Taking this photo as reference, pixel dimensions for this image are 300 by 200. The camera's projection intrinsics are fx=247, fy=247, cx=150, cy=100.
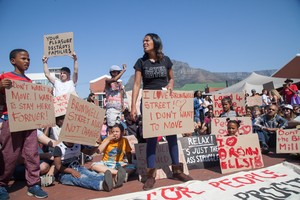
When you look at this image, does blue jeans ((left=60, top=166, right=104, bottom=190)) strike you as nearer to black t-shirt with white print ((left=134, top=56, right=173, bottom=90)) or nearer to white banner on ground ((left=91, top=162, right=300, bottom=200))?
white banner on ground ((left=91, top=162, right=300, bottom=200))

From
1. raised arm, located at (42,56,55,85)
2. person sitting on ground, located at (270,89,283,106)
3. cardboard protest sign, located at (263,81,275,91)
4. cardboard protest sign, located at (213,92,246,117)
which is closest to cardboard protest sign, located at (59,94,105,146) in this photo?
raised arm, located at (42,56,55,85)

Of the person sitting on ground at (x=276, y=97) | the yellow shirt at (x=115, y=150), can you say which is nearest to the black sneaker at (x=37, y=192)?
the yellow shirt at (x=115, y=150)

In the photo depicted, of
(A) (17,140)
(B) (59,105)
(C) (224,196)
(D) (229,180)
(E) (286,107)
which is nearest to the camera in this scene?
(C) (224,196)

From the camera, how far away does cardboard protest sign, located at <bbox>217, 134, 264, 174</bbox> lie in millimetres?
3836

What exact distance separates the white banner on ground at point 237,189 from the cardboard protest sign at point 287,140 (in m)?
1.14

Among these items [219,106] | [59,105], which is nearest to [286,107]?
[219,106]

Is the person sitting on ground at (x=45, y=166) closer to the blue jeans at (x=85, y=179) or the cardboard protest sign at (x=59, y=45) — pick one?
the blue jeans at (x=85, y=179)

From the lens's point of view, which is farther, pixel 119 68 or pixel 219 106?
pixel 219 106

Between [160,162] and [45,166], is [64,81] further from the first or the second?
[160,162]

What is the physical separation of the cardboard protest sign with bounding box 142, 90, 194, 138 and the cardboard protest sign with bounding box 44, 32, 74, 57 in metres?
2.84

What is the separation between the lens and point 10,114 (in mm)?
2852

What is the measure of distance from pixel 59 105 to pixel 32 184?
1.93 m

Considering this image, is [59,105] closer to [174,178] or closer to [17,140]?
[17,140]

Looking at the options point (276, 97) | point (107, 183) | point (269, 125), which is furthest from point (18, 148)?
point (276, 97)
